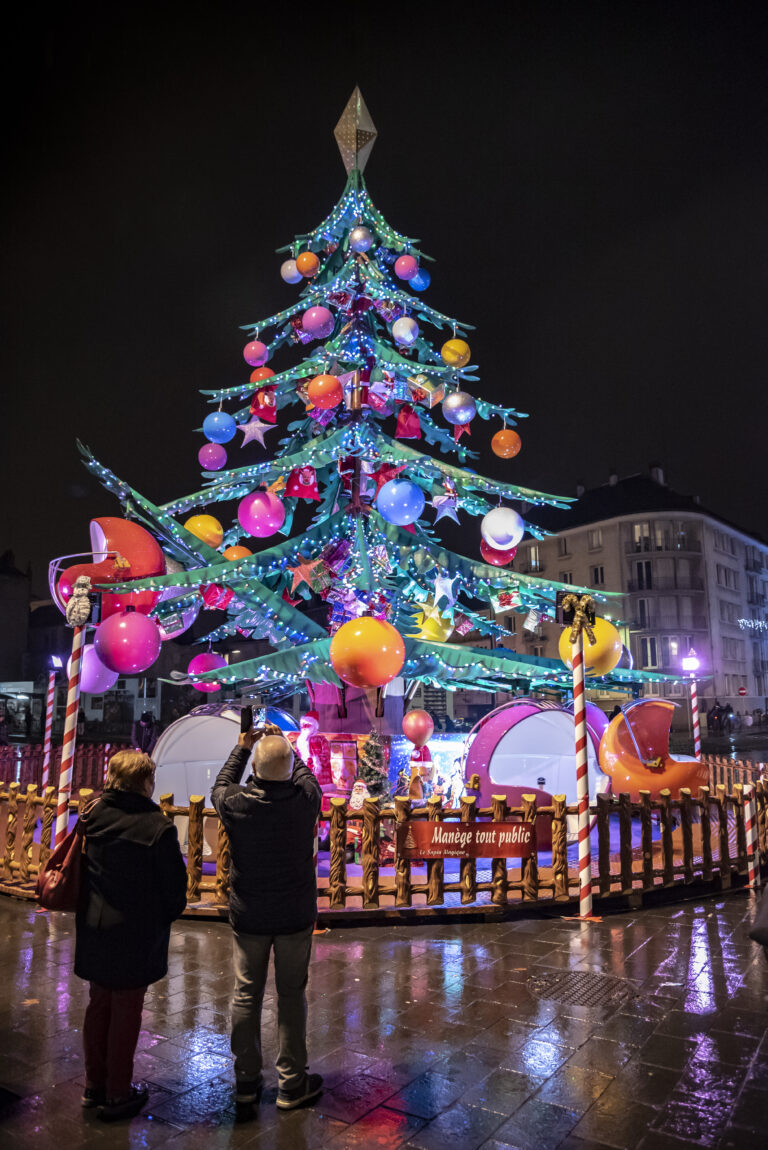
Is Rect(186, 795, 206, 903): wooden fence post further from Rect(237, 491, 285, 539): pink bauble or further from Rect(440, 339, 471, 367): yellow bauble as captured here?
Rect(440, 339, 471, 367): yellow bauble

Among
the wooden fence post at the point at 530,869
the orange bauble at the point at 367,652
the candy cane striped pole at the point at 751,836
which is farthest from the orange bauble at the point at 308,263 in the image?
the candy cane striped pole at the point at 751,836

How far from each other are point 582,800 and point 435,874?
1760 millimetres

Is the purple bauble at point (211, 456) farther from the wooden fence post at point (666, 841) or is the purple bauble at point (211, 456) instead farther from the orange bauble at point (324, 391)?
the wooden fence post at point (666, 841)

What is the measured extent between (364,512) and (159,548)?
11.9 feet

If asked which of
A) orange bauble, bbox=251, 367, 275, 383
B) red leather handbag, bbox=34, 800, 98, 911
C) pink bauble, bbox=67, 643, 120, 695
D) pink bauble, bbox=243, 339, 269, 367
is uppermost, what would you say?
pink bauble, bbox=243, 339, 269, 367

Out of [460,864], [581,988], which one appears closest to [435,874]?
[460,864]

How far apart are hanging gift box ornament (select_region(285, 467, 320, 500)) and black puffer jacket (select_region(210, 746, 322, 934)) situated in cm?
829

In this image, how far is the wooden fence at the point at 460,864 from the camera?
7863mm

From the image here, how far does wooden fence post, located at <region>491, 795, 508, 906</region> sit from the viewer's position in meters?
7.96

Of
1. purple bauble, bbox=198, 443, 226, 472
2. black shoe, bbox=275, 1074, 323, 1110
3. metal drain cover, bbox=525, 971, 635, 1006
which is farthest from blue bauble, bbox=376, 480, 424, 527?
black shoe, bbox=275, 1074, 323, 1110

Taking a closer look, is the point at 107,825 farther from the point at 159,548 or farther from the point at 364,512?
the point at 364,512

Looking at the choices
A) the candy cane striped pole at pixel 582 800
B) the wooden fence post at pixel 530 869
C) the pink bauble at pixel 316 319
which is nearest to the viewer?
the candy cane striped pole at pixel 582 800

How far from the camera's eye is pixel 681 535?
4812cm

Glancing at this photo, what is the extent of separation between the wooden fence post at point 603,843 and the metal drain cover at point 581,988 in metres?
2.12
